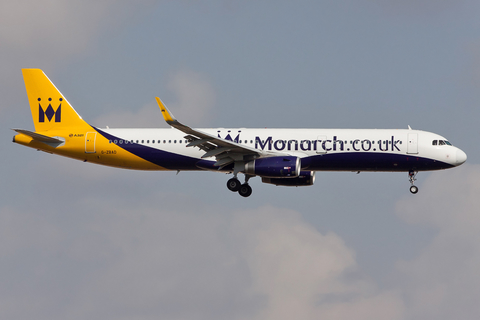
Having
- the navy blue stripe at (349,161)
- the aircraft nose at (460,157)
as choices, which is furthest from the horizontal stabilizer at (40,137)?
the aircraft nose at (460,157)

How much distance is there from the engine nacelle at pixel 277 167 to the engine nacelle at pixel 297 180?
605 cm

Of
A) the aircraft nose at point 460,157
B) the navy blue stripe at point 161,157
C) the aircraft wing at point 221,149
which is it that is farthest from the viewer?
the navy blue stripe at point 161,157

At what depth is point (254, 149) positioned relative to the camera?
4438cm

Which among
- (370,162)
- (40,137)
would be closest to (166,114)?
(40,137)

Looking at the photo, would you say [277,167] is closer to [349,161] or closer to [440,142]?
[349,161]

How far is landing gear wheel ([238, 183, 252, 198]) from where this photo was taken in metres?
46.6

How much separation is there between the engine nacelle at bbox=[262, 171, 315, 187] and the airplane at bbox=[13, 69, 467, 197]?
1.26 ft

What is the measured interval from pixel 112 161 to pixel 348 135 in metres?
17.3

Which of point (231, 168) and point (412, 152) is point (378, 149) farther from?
point (231, 168)

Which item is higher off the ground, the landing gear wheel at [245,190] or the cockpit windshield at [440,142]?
the cockpit windshield at [440,142]

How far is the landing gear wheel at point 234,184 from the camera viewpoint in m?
46.3

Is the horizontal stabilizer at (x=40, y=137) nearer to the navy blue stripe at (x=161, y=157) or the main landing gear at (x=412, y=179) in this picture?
the navy blue stripe at (x=161, y=157)

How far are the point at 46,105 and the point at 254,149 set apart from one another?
57.7 feet

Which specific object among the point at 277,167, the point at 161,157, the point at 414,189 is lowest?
the point at 277,167
